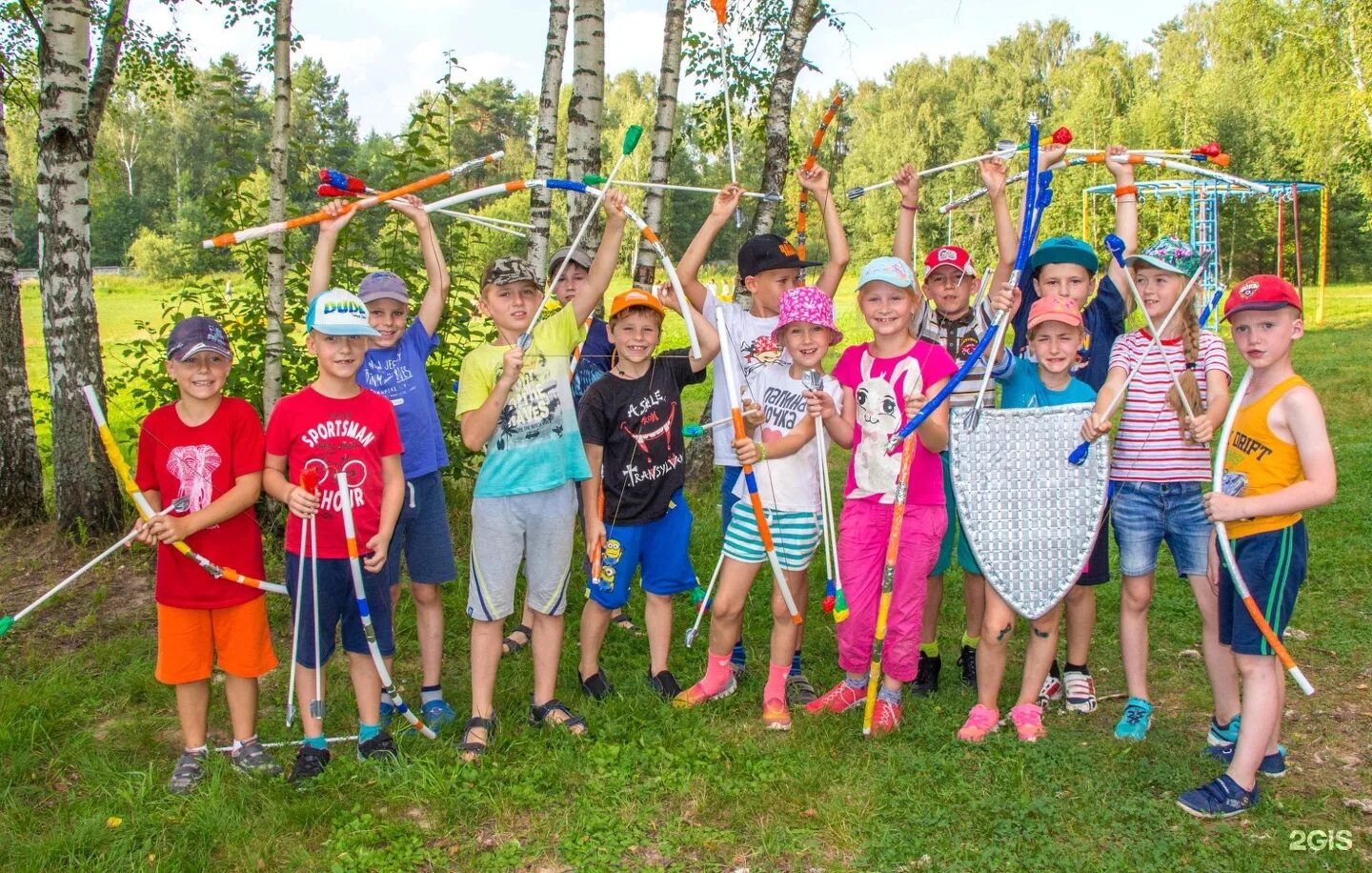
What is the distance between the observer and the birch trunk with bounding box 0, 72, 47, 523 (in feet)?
20.9

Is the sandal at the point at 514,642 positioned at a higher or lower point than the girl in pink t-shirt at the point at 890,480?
lower

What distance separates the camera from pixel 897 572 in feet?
13.6

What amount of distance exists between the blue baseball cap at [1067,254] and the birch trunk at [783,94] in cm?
336

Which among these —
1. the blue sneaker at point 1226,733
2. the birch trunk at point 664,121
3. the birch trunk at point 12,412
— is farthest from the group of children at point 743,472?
the birch trunk at point 12,412

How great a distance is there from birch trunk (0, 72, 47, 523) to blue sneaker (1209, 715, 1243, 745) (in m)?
6.63

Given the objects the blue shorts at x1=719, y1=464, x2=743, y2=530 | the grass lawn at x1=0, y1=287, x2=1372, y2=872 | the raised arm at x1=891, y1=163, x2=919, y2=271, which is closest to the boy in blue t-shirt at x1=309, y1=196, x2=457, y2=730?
the grass lawn at x1=0, y1=287, x2=1372, y2=872

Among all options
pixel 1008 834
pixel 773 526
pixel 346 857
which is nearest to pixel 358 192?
pixel 773 526

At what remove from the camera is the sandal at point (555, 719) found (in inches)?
161

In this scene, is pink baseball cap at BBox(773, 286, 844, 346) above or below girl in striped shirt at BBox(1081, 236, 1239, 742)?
above

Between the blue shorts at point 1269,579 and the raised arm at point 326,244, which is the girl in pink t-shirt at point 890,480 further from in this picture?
the raised arm at point 326,244

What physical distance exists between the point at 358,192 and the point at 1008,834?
11.2 feet

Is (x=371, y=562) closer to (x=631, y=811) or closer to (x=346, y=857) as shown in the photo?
(x=346, y=857)

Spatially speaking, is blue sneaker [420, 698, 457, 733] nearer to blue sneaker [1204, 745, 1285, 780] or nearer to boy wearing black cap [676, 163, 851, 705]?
boy wearing black cap [676, 163, 851, 705]

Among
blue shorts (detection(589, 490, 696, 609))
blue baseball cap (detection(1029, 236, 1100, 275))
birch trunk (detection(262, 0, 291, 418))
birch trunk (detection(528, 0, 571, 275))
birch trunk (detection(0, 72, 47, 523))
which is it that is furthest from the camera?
birch trunk (detection(528, 0, 571, 275))
